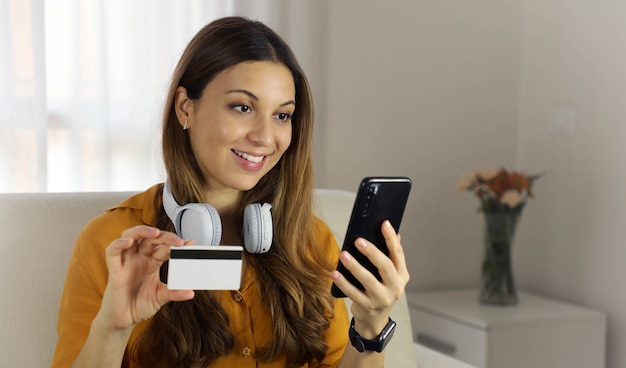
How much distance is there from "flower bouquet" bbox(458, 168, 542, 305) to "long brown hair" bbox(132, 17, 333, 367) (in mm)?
1138

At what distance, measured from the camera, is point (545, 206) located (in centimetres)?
294

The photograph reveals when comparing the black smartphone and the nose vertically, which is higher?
the nose

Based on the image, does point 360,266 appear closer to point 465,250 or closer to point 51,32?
point 51,32

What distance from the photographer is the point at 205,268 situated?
110cm

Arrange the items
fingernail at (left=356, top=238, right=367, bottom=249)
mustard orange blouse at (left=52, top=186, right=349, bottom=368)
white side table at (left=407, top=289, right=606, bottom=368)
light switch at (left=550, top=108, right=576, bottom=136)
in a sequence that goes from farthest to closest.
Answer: light switch at (left=550, top=108, right=576, bottom=136)
white side table at (left=407, top=289, right=606, bottom=368)
mustard orange blouse at (left=52, top=186, right=349, bottom=368)
fingernail at (left=356, top=238, right=367, bottom=249)

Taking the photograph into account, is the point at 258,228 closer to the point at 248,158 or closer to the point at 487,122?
the point at 248,158

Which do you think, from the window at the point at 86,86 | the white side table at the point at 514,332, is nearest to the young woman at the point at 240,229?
the window at the point at 86,86

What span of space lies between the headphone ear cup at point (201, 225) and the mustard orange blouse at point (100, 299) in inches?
6.9

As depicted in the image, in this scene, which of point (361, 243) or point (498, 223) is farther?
point (498, 223)

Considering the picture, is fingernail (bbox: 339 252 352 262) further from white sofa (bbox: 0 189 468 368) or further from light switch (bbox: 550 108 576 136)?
light switch (bbox: 550 108 576 136)

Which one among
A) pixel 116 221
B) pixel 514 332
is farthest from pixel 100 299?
pixel 514 332

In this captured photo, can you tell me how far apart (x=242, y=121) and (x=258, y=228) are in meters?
0.18

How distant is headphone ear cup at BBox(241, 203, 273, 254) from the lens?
4.60ft

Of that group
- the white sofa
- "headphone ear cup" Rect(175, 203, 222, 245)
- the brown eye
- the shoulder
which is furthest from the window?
"headphone ear cup" Rect(175, 203, 222, 245)
